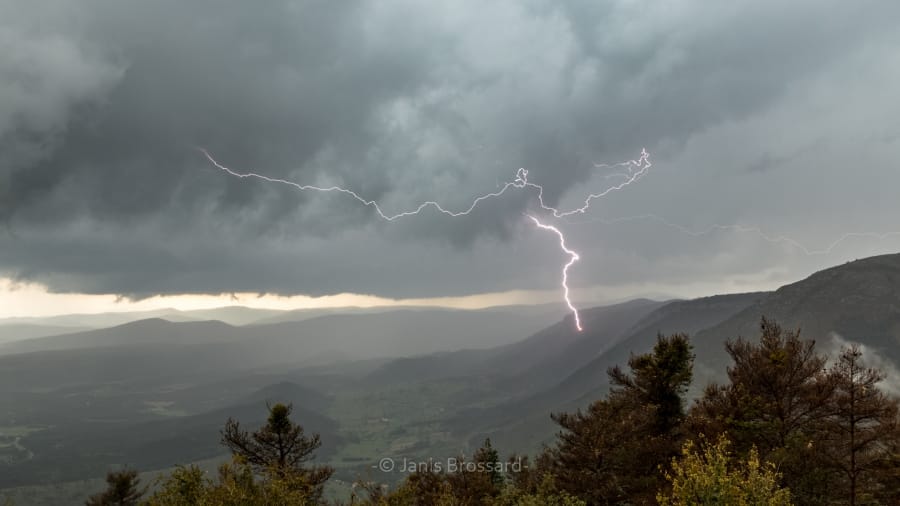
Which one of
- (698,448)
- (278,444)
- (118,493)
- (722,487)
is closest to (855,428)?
(698,448)

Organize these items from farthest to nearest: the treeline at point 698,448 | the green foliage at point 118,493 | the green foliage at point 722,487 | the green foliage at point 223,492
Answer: the green foliage at point 118,493
the treeline at point 698,448
the green foliage at point 223,492
the green foliage at point 722,487

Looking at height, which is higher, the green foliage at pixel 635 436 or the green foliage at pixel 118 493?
the green foliage at pixel 635 436

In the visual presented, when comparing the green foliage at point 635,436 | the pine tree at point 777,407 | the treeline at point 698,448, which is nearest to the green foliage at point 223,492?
the treeline at point 698,448

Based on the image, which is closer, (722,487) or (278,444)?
(722,487)

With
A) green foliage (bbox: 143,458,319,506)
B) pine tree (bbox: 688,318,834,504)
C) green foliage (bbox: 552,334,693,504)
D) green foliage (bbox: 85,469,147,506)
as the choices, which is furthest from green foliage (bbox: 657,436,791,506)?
green foliage (bbox: 85,469,147,506)

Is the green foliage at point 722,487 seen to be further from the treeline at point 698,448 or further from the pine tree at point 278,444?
the pine tree at point 278,444

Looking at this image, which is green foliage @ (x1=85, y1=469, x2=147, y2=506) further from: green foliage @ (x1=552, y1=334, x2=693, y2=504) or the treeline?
green foliage @ (x1=552, y1=334, x2=693, y2=504)

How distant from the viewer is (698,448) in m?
31.5

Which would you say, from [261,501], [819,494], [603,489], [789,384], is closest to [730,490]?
[819,494]

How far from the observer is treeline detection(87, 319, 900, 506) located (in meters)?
22.0

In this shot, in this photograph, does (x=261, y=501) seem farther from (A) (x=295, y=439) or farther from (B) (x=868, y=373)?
(B) (x=868, y=373)

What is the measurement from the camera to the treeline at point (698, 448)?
2202 cm

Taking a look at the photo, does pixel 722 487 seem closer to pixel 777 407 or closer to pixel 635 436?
pixel 777 407

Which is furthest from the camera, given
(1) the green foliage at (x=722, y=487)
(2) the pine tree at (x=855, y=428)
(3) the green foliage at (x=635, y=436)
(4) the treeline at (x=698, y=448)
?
(3) the green foliage at (x=635, y=436)
